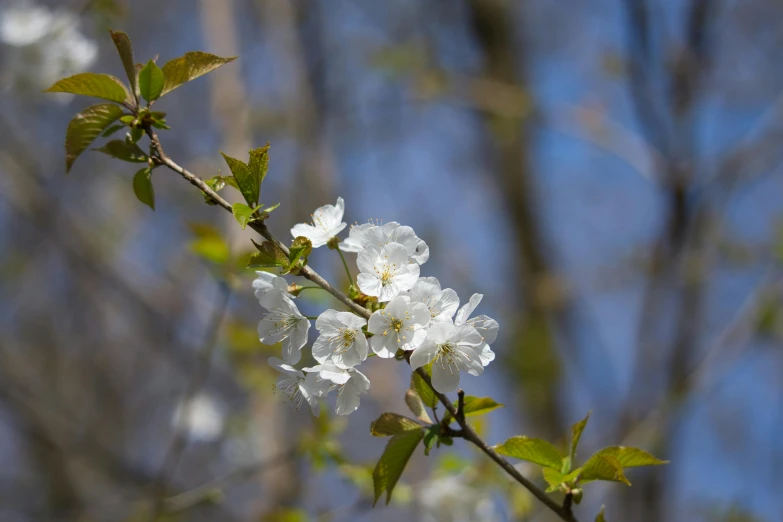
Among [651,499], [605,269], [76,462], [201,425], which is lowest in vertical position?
[76,462]

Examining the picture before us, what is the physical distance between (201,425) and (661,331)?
2645 millimetres

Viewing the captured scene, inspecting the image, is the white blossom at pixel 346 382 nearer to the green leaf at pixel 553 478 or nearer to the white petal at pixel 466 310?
the white petal at pixel 466 310

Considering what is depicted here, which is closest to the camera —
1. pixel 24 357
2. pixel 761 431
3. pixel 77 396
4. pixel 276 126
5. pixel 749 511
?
pixel 749 511

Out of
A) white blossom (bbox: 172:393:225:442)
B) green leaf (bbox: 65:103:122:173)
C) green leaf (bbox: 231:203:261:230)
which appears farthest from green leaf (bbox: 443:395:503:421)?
white blossom (bbox: 172:393:225:442)

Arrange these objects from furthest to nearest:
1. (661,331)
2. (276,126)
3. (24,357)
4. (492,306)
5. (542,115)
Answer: (24,357), (492,306), (276,126), (542,115), (661,331)

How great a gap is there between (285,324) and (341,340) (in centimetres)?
15

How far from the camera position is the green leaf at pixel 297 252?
0.87 metres

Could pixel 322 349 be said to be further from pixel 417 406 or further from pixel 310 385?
pixel 417 406

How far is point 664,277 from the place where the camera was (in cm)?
335

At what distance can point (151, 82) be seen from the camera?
93 centimetres

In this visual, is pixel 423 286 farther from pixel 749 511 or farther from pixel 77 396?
pixel 77 396

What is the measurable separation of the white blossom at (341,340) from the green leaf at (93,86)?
449 mm

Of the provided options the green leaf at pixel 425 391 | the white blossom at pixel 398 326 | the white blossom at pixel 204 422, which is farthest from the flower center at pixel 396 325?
the white blossom at pixel 204 422

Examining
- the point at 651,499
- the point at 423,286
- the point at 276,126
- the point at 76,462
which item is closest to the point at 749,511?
the point at 651,499
